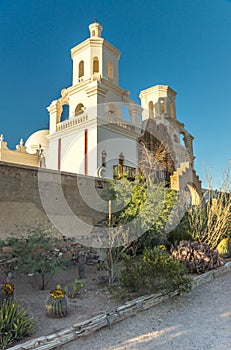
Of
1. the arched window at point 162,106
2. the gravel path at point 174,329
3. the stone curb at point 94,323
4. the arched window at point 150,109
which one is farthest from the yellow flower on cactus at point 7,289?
the arched window at point 162,106

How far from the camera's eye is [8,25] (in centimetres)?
1055

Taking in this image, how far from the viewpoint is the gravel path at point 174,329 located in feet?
11.5

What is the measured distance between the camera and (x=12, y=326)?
3598mm

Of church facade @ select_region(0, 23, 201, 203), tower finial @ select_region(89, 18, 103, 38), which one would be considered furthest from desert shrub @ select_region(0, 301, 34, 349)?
tower finial @ select_region(89, 18, 103, 38)

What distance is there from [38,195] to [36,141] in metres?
16.0

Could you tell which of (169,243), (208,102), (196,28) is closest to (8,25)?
(196,28)

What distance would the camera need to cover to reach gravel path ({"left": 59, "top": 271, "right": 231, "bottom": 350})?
11.5 ft

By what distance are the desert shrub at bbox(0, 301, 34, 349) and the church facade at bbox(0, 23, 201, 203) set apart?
375 inches

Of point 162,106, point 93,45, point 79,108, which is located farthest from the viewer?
point 162,106

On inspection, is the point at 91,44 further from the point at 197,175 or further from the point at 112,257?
the point at 112,257

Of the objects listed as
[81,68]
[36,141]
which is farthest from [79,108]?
[36,141]

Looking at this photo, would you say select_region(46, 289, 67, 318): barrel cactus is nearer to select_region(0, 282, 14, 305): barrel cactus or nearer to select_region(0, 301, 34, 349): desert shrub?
select_region(0, 301, 34, 349): desert shrub

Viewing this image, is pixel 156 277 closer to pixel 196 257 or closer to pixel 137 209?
pixel 196 257

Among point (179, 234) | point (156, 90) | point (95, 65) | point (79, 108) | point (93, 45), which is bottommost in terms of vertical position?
point (179, 234)
